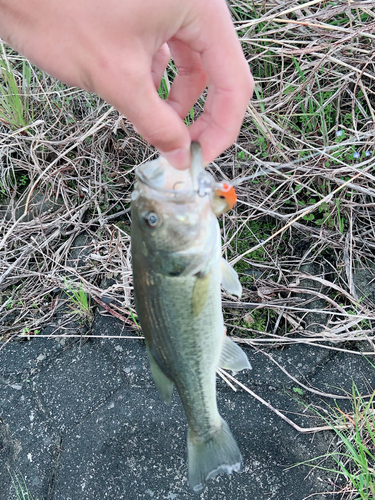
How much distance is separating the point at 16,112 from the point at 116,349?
229cm

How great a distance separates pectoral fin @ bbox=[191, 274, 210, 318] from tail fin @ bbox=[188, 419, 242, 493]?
707mm

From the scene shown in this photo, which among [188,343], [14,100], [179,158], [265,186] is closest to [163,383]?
[188,343]

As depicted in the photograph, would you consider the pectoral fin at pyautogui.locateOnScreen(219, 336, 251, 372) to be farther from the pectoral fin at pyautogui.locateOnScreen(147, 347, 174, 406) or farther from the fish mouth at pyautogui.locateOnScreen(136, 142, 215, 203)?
the fish mouth at pyautogui.locateOnScreen(136, 142, 215, 203)

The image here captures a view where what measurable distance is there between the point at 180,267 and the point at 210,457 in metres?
0.99

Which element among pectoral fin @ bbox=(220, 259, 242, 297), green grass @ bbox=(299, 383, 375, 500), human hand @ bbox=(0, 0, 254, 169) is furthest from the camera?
green grass @ bbox=(299, 383, 375, 500)

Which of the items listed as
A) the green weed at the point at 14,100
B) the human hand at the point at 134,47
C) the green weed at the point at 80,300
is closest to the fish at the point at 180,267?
the human hand at the point at 134,47

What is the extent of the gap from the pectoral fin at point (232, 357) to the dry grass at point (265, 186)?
0.80 meters

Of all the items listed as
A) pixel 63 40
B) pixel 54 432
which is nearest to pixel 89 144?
pixel 63 40

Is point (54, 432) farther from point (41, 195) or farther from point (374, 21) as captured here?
point (374, 21)

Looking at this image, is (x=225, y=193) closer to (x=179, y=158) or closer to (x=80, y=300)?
(x=179, y=158)

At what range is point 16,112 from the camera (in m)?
3.42

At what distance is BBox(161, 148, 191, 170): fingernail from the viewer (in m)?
1.50

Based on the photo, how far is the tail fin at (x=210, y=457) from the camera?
186 cm

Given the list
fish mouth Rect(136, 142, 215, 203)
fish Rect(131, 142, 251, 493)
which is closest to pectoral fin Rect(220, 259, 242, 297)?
fish Rect(131, 142, 251, 493)
